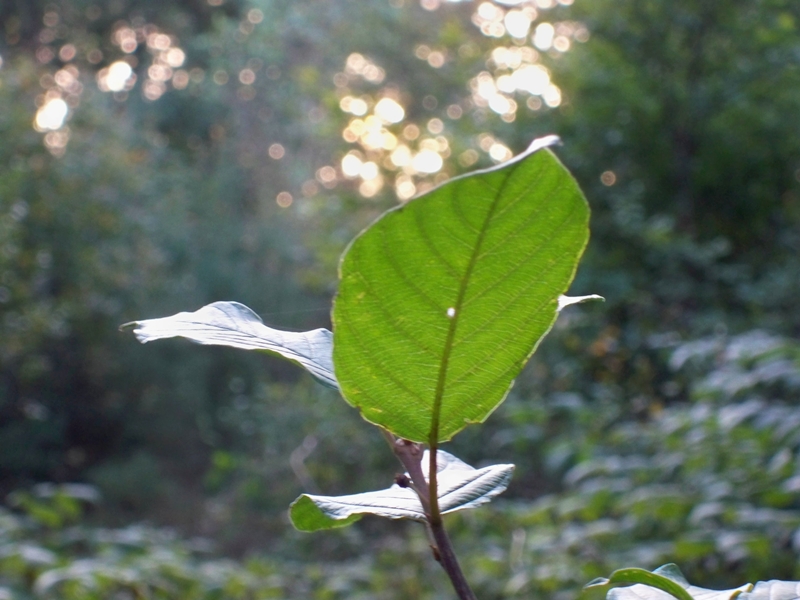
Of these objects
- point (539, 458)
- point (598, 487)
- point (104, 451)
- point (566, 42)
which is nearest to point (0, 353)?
point (104, 451)

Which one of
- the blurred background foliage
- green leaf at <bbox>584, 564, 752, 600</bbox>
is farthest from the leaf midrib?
the blurred background foliage

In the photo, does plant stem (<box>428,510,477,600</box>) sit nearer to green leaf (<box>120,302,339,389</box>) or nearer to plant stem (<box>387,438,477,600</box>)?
plant stem (<box>387,438,477,600</box>)

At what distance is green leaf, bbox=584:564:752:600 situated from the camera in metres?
0.46

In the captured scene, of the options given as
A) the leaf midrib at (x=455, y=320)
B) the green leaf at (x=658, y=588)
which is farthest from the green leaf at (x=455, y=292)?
the green leaf at (x=658, y=588)

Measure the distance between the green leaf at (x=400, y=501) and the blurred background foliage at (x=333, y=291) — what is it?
1.22 meters

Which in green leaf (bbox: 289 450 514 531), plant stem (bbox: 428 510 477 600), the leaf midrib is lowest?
plant stem (bbox: 428 510 477 600)

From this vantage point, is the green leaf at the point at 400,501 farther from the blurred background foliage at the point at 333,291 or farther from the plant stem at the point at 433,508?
the blurred background foliage at the point at 333,291

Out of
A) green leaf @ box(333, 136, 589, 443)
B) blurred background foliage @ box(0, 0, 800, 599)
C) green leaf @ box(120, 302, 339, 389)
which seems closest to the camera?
green leaf @ box(333, 136, 589, 443)

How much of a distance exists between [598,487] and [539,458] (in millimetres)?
2053

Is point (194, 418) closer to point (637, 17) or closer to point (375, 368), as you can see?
point (637, 17)

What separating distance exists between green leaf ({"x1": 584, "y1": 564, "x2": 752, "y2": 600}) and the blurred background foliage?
126cm

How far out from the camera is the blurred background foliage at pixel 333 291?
261 cm

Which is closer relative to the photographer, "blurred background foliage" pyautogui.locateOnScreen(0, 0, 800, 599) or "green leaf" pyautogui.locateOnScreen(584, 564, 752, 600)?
"green leaf" pyautogui.locateOnScreen(584, 564, 752, 600)

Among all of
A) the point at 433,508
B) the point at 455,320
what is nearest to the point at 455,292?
the point at 455,320
